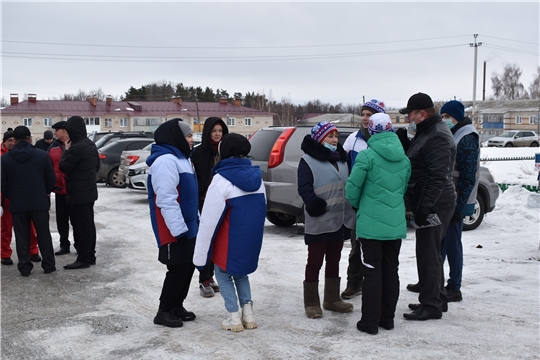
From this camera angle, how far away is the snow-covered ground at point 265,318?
4629 millimetres

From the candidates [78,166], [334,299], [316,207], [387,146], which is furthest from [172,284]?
[78,166]

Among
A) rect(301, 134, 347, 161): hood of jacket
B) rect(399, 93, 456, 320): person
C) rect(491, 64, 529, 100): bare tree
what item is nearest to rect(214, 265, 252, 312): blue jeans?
rect(301, 134, 347, 161): hood of jacket

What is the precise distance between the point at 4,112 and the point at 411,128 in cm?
7450

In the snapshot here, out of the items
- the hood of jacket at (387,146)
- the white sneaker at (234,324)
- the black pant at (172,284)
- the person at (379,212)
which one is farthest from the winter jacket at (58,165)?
the hood of jacket at (387,146)

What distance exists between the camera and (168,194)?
16.4 ft

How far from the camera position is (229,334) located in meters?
5.05

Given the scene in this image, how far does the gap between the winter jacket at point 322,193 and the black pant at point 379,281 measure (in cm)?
39

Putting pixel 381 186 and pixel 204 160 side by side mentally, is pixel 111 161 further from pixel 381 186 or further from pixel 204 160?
pixel 381 186

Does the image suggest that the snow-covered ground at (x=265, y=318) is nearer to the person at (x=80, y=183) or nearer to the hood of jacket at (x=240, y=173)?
the person at (x=80, y=183)

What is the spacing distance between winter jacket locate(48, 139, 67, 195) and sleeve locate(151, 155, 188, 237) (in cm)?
381

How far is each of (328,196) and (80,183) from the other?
403 centimetres

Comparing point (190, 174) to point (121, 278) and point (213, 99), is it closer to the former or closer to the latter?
point (121, 278)

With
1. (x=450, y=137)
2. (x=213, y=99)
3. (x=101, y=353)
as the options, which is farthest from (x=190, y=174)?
(x=213, y=99)

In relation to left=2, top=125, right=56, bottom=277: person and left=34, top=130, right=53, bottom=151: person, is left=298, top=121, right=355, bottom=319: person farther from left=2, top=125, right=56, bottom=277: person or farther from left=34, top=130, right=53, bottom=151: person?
left=34, top=130, right=53, bottom=151: person
